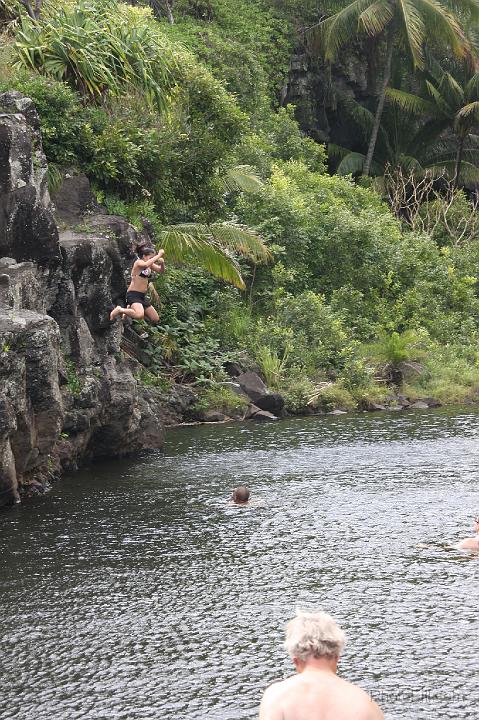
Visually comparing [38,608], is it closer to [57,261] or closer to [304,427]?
[57,261]

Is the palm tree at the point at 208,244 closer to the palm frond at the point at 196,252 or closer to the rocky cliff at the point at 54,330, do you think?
the palm frond at the point at 196,252

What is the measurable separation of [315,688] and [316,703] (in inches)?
3.3

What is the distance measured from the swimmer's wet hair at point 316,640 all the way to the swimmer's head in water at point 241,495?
11836 millimetres

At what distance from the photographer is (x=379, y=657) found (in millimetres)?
10648

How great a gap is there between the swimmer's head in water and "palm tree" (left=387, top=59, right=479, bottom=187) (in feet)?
101

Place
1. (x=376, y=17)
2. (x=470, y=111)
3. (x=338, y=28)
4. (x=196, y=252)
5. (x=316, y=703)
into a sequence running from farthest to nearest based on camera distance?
(x=338, y=28)
(x=470, y=111)
(x=376, y=17)
(x=196, y=252)
(x=316, y=703)

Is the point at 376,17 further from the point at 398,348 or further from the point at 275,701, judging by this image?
the point at 275,701

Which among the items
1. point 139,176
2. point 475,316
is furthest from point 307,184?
point 139,176

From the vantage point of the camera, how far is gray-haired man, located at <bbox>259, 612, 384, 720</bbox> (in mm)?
5309

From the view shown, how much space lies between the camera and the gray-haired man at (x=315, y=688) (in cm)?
531

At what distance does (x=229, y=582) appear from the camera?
43.7ft

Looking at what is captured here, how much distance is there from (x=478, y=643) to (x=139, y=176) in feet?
60.6

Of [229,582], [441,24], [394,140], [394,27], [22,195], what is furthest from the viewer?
[394,140]

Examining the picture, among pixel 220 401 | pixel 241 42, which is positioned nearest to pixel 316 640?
pixel 220 401
